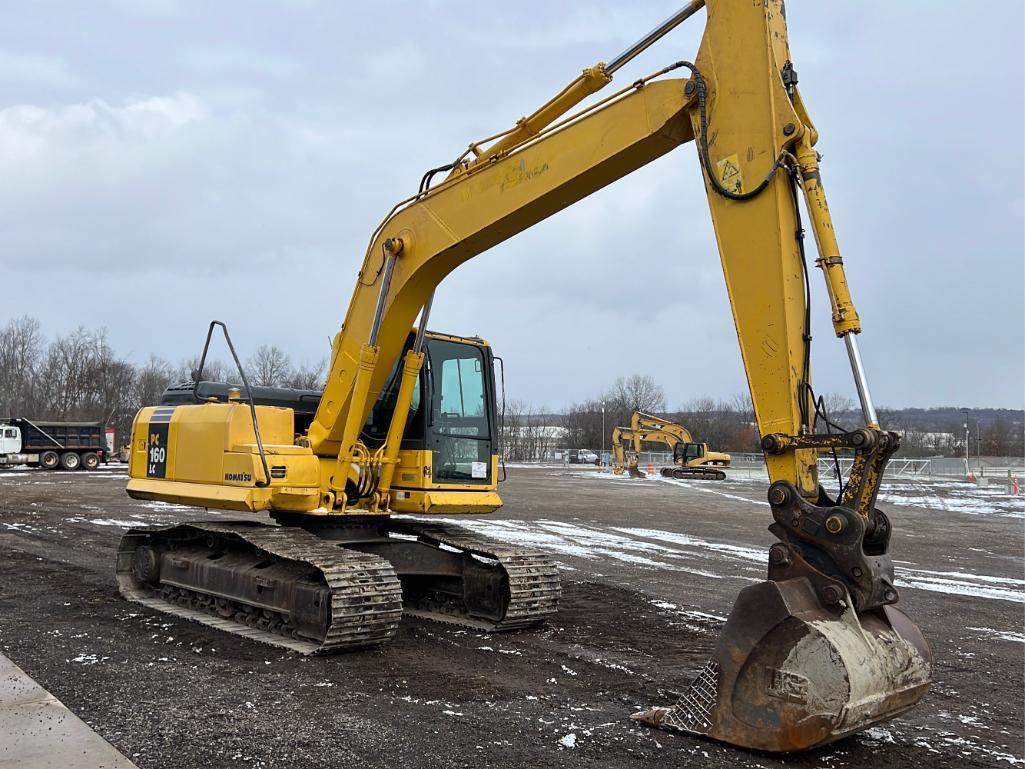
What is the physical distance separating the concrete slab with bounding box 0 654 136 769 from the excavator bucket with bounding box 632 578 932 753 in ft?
10.2

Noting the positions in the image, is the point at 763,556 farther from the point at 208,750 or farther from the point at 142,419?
the point at 208,750

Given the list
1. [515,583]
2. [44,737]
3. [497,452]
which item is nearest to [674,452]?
[497,452]

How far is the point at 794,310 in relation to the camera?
509 cm

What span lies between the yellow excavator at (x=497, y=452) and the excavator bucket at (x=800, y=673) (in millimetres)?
11

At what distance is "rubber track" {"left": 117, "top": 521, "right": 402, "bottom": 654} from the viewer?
21.9 feet

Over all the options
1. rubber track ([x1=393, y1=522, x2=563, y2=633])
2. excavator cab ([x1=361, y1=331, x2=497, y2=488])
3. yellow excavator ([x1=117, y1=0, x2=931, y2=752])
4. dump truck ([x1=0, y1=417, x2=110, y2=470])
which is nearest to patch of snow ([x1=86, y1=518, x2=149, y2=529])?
yellow excavator ([x1=117, y1=0, x2=931, y2=752])

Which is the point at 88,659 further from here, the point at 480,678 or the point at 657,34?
the point at 657,34

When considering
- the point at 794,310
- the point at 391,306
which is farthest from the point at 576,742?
the point at 391,306

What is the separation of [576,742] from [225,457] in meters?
4.50

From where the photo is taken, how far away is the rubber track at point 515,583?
25.6 ft

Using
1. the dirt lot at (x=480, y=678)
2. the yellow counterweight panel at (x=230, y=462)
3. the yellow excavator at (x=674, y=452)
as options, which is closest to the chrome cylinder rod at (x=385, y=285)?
the yellow counterweight panel at (x=230, y=462)

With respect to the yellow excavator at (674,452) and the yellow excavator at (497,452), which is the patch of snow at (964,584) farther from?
the yellow excavator at (674,452)

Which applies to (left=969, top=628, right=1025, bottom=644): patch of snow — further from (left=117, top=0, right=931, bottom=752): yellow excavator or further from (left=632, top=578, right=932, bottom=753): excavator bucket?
(left=632, top=578, right=932, bottom=753): excavator bucket

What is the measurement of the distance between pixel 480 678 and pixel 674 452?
40.6 meters
